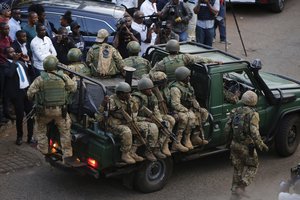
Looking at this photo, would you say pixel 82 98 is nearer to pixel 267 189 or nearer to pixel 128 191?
pixel 128 191

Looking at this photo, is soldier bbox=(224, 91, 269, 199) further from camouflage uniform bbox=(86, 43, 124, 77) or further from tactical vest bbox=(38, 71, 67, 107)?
tactical vest bbox=(38, 71, 67, 107)

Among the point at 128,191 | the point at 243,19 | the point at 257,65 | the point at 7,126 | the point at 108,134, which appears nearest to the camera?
the point at 108,134

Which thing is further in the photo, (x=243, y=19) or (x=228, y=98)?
(x=243, y=19)

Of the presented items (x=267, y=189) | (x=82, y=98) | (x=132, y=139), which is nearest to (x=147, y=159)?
(x=132, y=139)

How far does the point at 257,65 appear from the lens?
31.1ft

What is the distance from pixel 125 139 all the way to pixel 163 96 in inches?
42.4

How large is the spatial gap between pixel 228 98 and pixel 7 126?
392 centimetres

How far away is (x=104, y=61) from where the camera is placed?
9305mm

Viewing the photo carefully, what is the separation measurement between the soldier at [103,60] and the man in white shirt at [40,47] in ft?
4.63

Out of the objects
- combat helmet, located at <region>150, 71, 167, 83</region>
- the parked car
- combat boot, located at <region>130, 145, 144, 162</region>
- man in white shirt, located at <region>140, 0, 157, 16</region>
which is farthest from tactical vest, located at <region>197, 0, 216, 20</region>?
combat boot, located at <region>130, 145, 144, 162</region>

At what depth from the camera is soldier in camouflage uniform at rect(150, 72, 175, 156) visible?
8.61 m

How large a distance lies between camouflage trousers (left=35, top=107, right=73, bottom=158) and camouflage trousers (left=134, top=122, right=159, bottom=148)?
2.95 ft

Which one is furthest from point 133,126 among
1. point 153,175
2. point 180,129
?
point 153,175

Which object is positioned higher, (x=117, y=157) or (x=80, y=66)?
(x=80, y=66)
